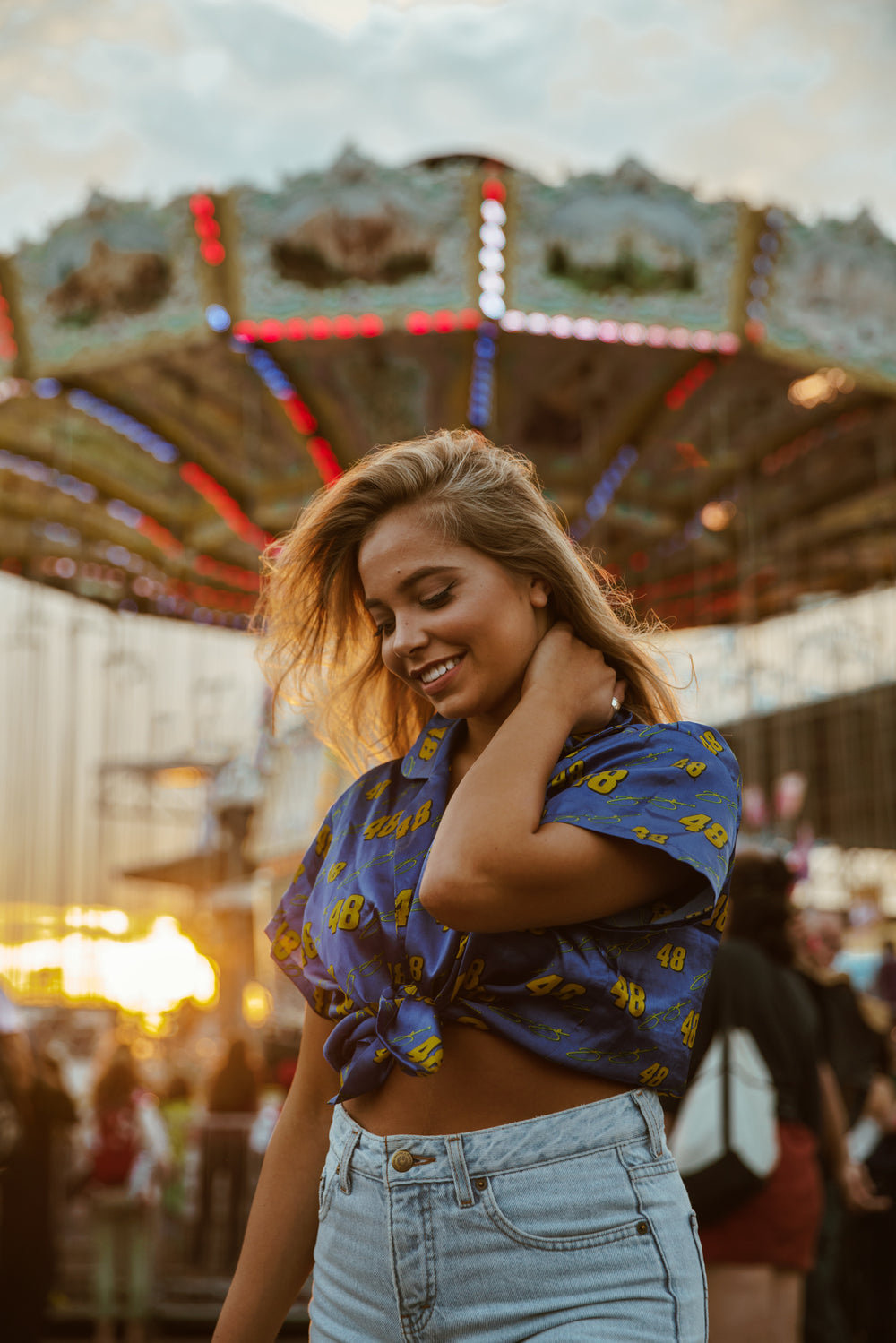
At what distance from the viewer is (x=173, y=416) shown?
42.8ft

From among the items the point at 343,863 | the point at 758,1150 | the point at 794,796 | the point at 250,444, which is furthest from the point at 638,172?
the point at 343,863

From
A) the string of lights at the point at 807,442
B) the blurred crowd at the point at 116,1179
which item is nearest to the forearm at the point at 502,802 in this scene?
the blurred crowd at the point at 116,1179

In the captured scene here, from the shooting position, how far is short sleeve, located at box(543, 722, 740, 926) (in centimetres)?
151

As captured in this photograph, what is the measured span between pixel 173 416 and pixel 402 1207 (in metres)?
12.2

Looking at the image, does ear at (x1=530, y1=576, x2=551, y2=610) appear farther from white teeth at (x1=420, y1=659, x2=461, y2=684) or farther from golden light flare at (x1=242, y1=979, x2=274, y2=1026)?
golden light flare at (x1=242, y1=979, x2=274, y2=1026)

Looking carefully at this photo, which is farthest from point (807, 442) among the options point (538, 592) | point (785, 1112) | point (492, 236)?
point (538, 592)

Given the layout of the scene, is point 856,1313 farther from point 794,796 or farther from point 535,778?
point 794,796

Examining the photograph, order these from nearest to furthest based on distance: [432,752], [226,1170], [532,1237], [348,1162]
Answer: [532,1237], [348,1162], [432,752], [226,1170]

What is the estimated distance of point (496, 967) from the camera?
1521 millimetres

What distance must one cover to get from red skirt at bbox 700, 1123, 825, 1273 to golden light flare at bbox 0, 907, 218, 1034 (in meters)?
14.1

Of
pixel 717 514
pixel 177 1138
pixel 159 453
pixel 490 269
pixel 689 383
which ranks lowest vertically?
pixel 177 1138

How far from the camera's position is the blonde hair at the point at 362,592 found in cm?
176

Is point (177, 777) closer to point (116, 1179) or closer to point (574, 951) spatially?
point (116, 1179)

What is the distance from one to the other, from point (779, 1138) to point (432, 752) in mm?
2240
